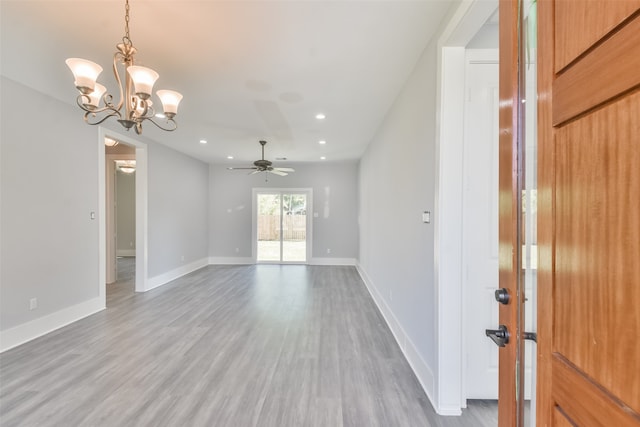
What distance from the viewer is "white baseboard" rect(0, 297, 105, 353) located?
283cm

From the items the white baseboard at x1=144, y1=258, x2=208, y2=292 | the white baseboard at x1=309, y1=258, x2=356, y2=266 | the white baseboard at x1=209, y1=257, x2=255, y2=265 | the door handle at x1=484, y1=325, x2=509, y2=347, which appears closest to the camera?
the door handle at x1=484, y1=325, x2=509, y2=347

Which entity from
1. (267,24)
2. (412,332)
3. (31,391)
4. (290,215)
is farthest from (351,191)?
(31,391)

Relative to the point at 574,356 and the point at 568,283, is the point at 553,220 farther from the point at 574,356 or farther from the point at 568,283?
the point at 574,356

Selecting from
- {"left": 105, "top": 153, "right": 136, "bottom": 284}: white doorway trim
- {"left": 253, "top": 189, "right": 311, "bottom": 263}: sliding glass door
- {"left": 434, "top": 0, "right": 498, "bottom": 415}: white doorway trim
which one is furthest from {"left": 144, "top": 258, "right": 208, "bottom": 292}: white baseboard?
{"left": 434, "top": 0, "right": 498, "bottom": 415}: white doorway trim

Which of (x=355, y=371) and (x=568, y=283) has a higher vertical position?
(x=568, y=283)

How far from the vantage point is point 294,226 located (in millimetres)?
7574

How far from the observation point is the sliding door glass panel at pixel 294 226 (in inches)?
298

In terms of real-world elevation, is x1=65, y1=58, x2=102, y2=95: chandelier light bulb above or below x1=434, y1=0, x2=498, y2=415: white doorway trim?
above

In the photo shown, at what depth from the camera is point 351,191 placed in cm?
751

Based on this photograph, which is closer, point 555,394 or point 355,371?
point 555,394

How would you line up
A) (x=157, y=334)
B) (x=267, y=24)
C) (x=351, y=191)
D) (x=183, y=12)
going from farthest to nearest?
1. (x=351, y=191)
2. (x=157, y=334)
3. (x=267, y=24)
4. (x=183, y=12)

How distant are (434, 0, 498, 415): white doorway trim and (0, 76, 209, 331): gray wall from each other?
4155 millimetres

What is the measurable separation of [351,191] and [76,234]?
5.70 metres

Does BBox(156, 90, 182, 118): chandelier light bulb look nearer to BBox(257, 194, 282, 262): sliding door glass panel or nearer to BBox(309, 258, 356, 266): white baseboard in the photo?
BBox(257, 194, 282, 262): sliding door glass panel
